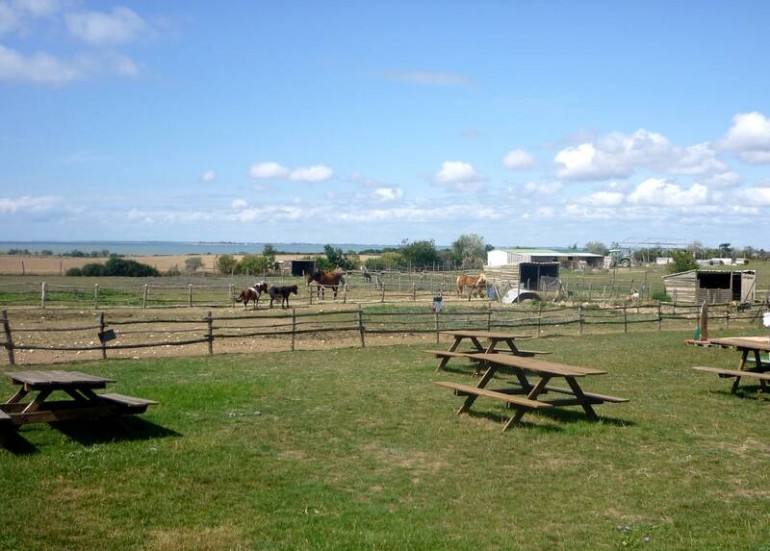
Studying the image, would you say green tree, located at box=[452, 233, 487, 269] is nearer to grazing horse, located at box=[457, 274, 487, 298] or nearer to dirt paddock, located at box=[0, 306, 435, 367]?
grazing horse, located at box=[457, 274, 487, 298]

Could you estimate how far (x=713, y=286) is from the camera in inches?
1513

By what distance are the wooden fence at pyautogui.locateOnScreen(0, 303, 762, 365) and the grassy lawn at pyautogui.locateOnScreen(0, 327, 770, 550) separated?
A: 5.79 metres

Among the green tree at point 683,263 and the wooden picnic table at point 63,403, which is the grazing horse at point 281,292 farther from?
the green tree at point 683,263

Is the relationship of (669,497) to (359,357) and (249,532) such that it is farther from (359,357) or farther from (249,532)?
(359,357)

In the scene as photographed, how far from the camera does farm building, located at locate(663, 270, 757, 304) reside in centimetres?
3672

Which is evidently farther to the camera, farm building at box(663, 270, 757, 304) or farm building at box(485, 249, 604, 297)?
farm building at box(485, 249, 604, 297)

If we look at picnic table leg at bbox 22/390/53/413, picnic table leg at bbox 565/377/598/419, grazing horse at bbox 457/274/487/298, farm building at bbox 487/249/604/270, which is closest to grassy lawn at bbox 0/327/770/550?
picnic table leg at bbox 565/377/598/419

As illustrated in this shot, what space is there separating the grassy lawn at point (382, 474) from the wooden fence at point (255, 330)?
5.79 m

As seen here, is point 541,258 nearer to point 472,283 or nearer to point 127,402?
point 472,283

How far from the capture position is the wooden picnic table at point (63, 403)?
8023mm

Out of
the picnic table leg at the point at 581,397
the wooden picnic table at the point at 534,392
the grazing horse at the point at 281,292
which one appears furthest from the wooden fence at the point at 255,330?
the picnic table leg at the point at 581,397

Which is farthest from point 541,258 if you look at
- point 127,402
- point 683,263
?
point 127,402

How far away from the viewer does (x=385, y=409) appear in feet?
35.7

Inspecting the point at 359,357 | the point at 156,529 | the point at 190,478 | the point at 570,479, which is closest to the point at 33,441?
the point at 190,478
